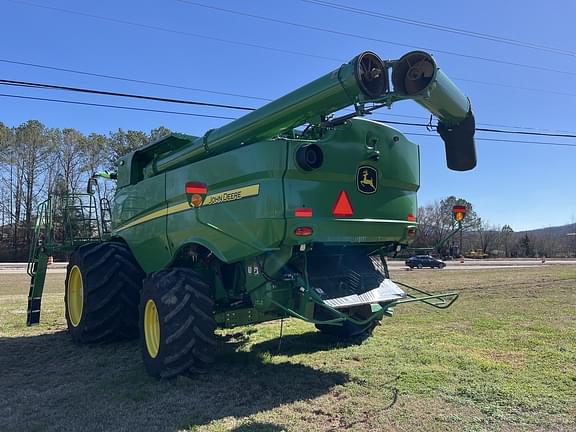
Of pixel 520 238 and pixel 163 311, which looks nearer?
pixel 163 311

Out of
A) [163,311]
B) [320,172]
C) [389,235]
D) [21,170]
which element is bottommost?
[163,311]

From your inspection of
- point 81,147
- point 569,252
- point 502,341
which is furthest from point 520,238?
point 502,341

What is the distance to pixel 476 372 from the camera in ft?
18.4

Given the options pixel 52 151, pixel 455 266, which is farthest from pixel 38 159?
pixel 455 266

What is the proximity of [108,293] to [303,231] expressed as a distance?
3.50 metres

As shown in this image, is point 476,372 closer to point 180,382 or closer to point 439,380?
A: point 439,380

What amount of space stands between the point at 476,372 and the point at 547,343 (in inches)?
74.4

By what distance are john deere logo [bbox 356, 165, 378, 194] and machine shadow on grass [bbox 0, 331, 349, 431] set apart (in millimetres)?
2082

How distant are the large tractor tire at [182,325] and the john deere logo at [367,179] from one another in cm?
201

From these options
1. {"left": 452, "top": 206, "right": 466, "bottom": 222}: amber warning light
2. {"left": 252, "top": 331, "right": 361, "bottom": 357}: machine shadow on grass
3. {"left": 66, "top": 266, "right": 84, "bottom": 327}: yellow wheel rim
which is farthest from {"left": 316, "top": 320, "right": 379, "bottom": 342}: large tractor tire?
{"left": 66, "top": 266, "right": 84, "bottom": 327}: yellow wheel rim

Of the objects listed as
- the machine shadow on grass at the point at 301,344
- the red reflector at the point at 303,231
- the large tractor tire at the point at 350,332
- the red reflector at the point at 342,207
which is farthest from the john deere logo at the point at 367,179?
the machine shadow on grass at the point at 301,344

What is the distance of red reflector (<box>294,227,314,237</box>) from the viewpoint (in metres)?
5.03

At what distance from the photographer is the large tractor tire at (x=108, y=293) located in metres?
7.13

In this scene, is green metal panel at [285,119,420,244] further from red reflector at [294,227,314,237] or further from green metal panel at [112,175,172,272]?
green metal panel at [112,175,172,272]
